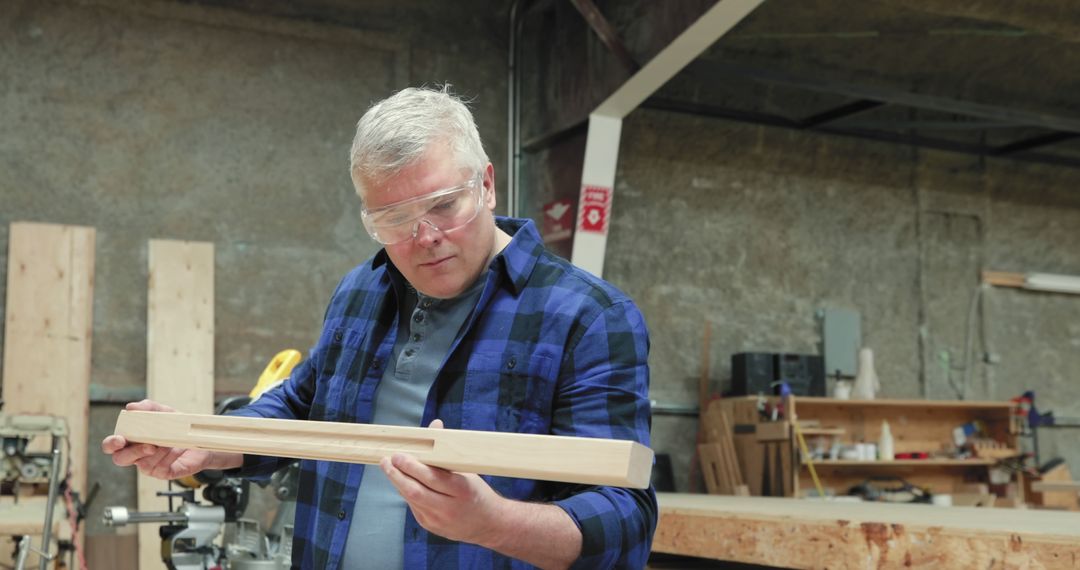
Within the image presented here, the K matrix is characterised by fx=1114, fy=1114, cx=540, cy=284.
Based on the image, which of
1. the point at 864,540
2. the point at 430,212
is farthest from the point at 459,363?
the point at 864,540

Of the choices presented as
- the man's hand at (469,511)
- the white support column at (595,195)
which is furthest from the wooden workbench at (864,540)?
the white support column at (595,195)

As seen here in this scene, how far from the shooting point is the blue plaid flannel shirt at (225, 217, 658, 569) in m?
1.54

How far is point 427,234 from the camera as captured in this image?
1626 mm

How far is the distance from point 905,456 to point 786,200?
1.95m

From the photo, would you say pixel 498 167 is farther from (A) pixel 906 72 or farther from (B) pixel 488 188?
(B) pixel 488 188

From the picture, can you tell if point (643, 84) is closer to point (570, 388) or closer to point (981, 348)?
point (981, 348)

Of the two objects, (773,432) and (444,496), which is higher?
(444,496)

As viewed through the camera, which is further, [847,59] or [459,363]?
[847,59]

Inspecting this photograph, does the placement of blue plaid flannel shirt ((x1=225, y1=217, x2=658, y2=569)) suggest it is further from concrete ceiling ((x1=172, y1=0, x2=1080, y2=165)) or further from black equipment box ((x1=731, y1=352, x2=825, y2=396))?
black equipment box ((x1=731, y1=352, x2=825, y2=396))

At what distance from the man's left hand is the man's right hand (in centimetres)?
54

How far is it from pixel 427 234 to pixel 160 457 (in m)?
0.54

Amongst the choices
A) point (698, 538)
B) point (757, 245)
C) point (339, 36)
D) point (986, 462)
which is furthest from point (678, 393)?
point (698, 538)

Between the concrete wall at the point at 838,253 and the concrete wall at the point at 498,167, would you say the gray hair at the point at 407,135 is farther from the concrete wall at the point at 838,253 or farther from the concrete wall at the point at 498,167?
the concrete wall at the point at 838,253

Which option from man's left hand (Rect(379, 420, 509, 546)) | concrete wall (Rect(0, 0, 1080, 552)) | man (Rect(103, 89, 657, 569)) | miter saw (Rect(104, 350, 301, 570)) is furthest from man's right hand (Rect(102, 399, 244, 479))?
concrete wall (Rect(0, 0, 1080, 552))
